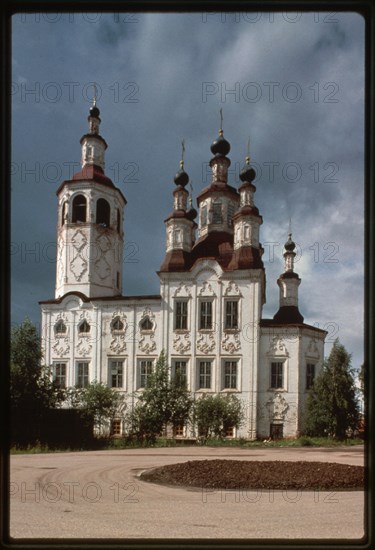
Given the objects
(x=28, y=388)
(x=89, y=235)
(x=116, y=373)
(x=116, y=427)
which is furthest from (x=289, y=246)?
(x=28, y=388)

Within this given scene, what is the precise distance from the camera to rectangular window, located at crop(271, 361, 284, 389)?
30891mm

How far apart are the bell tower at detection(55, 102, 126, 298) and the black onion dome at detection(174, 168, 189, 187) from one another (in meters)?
5.11

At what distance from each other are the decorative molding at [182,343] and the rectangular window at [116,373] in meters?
3.68

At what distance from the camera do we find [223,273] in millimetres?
31703

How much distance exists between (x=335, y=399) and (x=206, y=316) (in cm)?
935

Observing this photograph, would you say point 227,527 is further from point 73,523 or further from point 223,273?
point 223,273

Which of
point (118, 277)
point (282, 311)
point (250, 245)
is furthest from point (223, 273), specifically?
point (118, 277)

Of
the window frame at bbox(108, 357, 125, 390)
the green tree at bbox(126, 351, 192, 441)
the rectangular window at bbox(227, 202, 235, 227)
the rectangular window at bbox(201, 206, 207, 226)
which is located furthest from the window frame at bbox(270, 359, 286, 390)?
the rectangular window at bbox(201, 206, 207, 226)

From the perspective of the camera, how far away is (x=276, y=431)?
30172mm

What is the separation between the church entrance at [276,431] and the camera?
1182 inches

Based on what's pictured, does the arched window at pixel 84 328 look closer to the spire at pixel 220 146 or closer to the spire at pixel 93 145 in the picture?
the spire at pixel 93 145

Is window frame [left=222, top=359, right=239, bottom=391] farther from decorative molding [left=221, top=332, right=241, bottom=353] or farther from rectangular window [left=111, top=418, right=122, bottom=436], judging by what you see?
rectangular window [left=111, top=418, right=122, bottom=436]

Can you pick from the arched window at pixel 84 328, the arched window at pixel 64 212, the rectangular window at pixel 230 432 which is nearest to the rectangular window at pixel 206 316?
the rectangular window at pixel 230 432

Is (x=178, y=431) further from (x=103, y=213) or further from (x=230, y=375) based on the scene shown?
(x=103, y=213)
